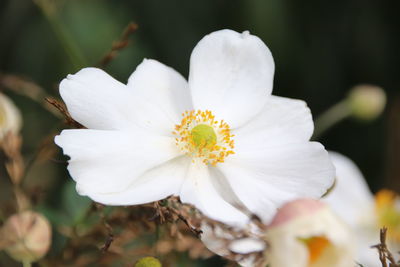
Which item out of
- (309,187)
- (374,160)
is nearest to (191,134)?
(309,187)

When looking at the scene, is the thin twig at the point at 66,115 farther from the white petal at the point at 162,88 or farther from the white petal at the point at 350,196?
the white petal at the point at 350,196

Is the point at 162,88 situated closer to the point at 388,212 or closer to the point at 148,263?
the point at 148,263

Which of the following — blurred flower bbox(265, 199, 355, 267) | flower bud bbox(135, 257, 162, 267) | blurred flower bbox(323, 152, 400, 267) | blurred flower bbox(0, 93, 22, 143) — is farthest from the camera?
blurred flower bbox(323, 152, 400, 267)

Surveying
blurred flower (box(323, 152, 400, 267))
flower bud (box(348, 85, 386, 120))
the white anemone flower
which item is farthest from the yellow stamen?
flower bud (box(348, 85, 386, 120))

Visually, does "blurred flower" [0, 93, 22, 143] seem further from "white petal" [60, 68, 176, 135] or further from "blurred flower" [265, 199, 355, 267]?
"blurred flower" [265, 199, 355, 267]

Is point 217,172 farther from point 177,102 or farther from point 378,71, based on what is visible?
point 378,71

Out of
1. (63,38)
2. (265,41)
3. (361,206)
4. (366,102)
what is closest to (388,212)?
(361,206)
